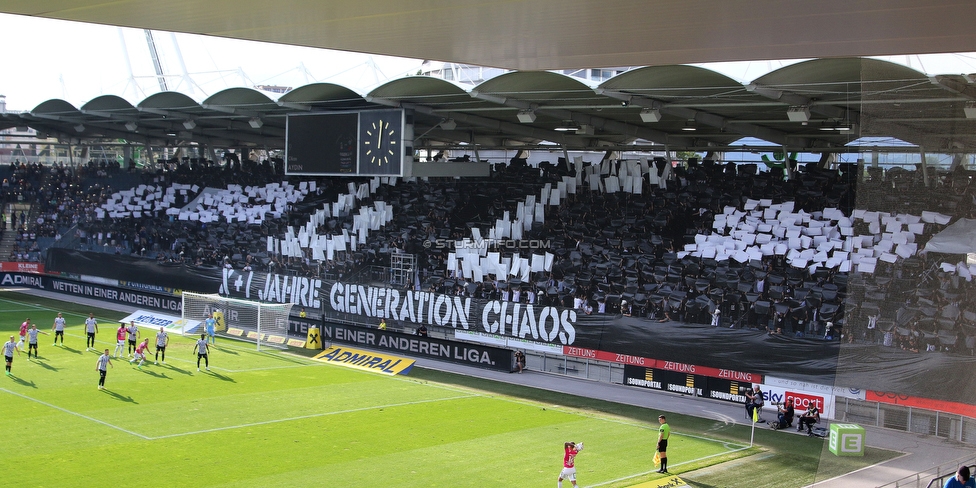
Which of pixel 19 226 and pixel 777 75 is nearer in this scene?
pixel 777 75

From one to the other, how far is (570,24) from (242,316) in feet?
110

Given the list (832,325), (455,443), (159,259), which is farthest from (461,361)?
(159,259)

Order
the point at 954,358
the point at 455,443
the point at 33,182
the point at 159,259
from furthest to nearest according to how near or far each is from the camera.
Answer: the point at 33,182, the point at 159,259, the point at 455,443, the point at 954,358

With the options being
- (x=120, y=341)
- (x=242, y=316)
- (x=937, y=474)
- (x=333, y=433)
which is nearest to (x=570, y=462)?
(x=333, y=433)

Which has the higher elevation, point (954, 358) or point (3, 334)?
point (954, 358)

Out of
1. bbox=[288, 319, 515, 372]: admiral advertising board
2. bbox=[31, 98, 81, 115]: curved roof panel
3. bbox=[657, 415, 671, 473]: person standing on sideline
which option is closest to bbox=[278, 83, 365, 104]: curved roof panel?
bbox=[288, 319, 515, 372]: admiral advertising board

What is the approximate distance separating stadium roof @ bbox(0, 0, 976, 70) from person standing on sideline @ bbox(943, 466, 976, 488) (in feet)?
9.79

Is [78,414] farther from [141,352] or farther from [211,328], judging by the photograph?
[211,328]

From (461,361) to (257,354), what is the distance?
811cm

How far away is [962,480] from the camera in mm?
6352

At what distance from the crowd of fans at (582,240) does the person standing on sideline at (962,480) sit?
12.9 m

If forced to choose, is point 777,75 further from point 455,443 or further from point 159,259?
point 159,259

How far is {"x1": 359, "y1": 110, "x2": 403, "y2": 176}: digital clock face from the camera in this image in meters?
34.3

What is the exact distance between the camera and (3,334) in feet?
112
